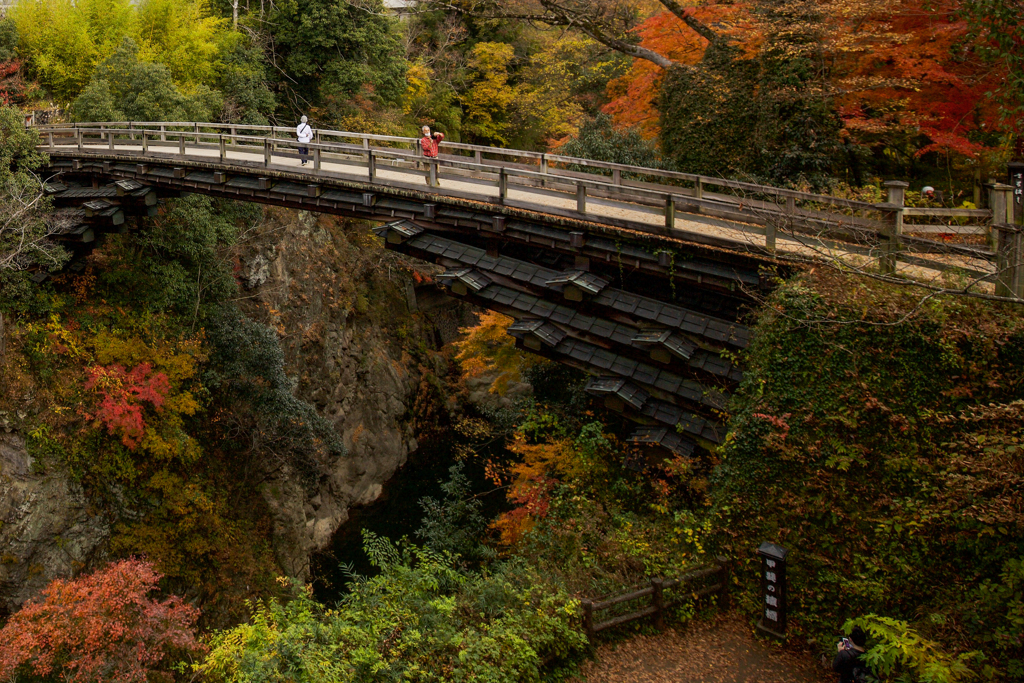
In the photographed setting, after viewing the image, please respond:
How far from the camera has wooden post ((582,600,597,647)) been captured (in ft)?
25.6

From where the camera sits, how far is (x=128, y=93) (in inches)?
794

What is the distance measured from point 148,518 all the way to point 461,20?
83.9 ft

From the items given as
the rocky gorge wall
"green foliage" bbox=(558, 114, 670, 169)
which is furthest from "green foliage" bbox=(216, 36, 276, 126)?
"green foliage" bbox=(558, 114, 670, 169)

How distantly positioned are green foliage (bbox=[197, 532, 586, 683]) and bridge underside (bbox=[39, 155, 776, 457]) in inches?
126

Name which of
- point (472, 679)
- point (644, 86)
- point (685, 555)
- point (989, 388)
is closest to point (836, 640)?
point (685, 555)

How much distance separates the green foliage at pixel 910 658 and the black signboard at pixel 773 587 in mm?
1085

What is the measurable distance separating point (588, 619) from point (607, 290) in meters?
5.06

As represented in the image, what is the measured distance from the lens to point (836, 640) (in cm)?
758

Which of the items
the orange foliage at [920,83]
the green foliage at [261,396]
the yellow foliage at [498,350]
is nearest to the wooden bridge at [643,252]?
the orange foliage at [920,83]

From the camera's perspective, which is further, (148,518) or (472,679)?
(148,518)

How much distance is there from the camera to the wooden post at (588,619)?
25.6 ft

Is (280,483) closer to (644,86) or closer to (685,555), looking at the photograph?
(685,555)

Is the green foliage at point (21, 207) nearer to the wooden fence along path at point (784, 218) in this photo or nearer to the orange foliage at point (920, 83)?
the wooden fence along path at point (784, 218)

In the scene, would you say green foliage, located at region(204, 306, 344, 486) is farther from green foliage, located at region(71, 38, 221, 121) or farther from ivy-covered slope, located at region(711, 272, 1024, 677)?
ivy-covered slope, located at region(711, 272, 1024, 677)
